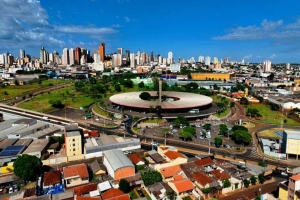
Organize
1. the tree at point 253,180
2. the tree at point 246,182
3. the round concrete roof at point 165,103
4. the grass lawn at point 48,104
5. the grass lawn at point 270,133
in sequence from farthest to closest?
the grass lawn at point 48,104 < the round concrete roof at point 165,103 < the grass lawn at point 270,133 < the tree at point 253,180 < the tree at point 246,182

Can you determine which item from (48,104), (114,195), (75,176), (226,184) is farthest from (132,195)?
(48,104)

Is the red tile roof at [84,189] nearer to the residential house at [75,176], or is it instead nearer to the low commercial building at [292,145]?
the residential house at [75,176]

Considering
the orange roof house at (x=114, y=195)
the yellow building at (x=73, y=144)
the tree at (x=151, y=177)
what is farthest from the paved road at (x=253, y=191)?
the yellow building at (x=73, y=144)

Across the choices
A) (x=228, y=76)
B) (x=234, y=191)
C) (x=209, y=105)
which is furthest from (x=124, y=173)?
(x=228, y=76)

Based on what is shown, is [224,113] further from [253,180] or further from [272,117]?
[253,180]

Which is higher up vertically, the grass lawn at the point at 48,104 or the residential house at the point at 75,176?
the grass lawn at the point at 48,104

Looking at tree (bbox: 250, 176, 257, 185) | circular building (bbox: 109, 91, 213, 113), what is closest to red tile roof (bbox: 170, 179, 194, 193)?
tree (bbox: 250, 176, 257, 185)

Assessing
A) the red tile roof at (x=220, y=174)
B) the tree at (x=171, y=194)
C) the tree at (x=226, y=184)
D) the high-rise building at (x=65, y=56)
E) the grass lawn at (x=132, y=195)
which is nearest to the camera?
the tree at (x=171, y=194)
